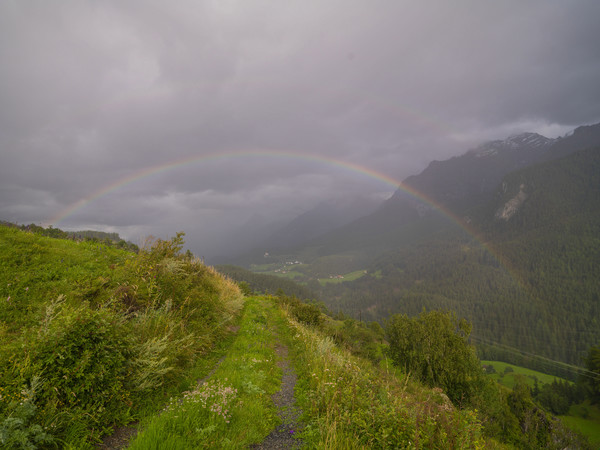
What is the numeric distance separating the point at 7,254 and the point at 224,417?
346 inches

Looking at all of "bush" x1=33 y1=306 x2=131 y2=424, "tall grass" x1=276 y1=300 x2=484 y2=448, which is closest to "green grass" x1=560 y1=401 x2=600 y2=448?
"tall grass" x1=276 y1=300 x2=484 y2=448

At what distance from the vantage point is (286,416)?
212 inches

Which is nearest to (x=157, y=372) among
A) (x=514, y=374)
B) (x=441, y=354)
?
(x=441, y=354)

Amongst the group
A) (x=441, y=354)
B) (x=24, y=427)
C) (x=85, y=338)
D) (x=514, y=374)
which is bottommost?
(x=514, y=374)

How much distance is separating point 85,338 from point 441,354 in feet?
80.2

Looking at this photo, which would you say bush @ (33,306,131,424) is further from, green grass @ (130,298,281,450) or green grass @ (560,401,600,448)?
green grass @ (560,401,600,448)

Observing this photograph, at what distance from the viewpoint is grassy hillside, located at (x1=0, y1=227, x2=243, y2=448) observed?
11.6 feet

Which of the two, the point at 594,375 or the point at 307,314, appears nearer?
the point at 307,314

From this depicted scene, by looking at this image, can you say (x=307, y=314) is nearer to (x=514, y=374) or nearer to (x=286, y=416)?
(x=286, y=416)

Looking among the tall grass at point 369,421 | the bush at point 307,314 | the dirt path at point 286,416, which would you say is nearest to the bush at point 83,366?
the dirt path at point 286,416

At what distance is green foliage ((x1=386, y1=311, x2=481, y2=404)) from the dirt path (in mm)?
14461

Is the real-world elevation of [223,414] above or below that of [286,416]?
above

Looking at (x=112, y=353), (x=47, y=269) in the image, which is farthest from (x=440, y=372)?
(x=47, y=269)

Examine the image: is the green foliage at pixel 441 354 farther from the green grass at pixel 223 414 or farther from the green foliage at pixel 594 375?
the green foliage at pixel 594 375
